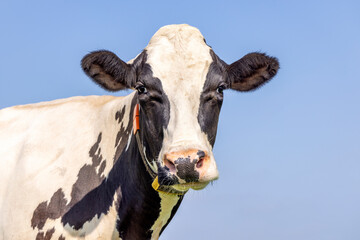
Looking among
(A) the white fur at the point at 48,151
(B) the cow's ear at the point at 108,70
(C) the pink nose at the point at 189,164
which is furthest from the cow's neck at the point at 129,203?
(C) the pink nose at the point at 189,164

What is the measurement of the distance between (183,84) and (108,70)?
4.13ft

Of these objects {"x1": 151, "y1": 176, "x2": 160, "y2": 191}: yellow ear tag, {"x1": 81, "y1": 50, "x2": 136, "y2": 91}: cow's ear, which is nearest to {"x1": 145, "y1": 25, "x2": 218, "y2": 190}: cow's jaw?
{"x1": 81, "y1": 50, "x2": 136, "y2": 91}: cow's ear

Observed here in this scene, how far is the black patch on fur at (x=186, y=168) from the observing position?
5391 millimetres

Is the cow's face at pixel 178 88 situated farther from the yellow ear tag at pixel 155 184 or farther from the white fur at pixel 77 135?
the yellow ear tag at pixel 155 184

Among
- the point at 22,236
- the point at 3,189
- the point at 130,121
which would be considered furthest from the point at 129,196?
the point at 3,189

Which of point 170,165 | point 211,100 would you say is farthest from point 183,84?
point 170,165

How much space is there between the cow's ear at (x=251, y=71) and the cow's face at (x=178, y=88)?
0.01 metres

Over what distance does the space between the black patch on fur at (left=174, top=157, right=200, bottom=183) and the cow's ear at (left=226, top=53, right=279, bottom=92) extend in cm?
187

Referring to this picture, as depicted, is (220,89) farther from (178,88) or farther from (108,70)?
(108,70)

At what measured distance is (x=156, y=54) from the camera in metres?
6.41

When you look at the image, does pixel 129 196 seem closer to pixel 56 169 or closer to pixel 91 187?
pixel 91 187

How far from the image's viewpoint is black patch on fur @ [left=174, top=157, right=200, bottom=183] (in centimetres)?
539

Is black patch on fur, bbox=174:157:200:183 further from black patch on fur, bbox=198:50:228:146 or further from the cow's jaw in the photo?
black patch on fur, bbox=198:50:228:146

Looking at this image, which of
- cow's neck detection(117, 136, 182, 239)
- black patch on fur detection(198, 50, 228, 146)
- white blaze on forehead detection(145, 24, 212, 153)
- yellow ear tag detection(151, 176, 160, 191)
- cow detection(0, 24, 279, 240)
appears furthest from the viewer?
cow's neck detection(117, 136, 182, 239)
